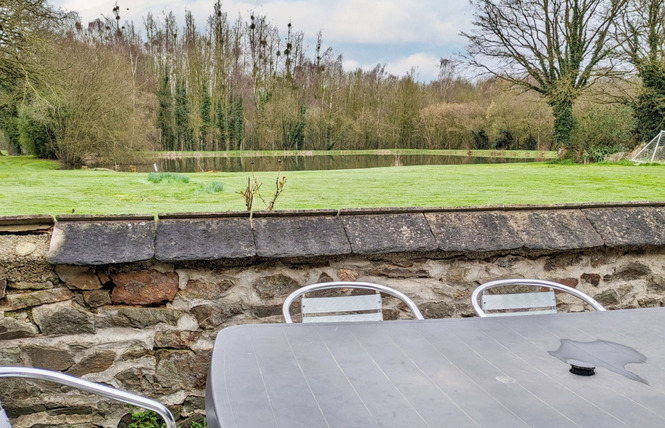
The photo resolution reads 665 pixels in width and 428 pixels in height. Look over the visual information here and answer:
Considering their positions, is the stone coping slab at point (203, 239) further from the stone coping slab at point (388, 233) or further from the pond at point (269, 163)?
the pond at point (269, 163)

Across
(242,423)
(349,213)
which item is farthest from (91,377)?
(242,423)

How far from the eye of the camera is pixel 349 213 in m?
2.49

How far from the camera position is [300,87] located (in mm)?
36812

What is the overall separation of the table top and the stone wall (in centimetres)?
77

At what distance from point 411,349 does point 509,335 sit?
0.36 metres

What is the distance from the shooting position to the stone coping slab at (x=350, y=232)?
2.18 m

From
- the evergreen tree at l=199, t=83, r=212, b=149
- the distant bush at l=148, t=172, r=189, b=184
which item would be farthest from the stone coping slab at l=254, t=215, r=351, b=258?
the evergreen tree at l=199, t=83, r=212, b=149

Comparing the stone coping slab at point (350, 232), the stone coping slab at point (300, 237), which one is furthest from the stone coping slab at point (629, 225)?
the stone coping slab at point (300, 237)

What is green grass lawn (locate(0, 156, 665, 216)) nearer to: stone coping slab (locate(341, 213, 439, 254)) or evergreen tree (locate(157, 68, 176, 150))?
stone coping slab (locate(341, 213, 439, 254))

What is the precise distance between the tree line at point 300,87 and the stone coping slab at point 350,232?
10417 mm

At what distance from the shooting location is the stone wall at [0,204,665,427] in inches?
84.7

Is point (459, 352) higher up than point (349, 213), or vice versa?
point (349, 213)

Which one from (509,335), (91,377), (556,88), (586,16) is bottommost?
(91,377)

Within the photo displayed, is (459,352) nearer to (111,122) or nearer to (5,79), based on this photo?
(5,79)
